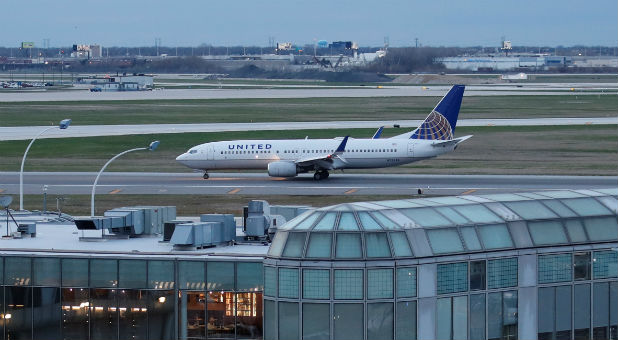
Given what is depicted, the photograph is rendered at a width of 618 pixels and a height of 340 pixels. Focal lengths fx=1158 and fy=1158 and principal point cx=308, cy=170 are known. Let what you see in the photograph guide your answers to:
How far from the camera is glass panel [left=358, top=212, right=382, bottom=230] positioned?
26.8 meters

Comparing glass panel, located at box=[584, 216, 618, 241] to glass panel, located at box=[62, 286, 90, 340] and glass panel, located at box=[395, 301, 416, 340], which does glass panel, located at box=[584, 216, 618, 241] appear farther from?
glass panel, located at box=[62, 286, 90, 340]

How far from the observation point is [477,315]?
28297 mm

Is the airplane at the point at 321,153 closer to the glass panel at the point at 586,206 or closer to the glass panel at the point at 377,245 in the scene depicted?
the glass panel at the point at 586,206

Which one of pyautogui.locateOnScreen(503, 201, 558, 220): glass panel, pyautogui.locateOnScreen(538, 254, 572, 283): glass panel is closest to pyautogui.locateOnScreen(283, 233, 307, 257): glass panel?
pyautogui.locateOnScreen(503, 201, 558, 220): glass panel

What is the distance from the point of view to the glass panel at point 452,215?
28.1 metres

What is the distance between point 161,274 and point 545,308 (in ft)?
35.2

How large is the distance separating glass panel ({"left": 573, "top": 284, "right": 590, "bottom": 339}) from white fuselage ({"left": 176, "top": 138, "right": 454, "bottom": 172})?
66752 mm

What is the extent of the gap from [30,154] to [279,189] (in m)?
41.4

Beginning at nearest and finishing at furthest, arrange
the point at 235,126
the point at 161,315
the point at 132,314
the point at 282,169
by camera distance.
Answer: the point at 161,315 < the point at 132,314 < the point at 282,169 < the point at 235,126

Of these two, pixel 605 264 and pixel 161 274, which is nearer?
pixel 605 264

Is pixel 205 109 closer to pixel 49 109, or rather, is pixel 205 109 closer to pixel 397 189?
pixel 49 109

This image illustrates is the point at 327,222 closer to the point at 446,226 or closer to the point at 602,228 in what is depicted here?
the point at 446,226

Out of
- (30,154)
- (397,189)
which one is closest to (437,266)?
(397,189)

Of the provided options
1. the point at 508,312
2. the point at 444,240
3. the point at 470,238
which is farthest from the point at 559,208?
the point at 444,240
